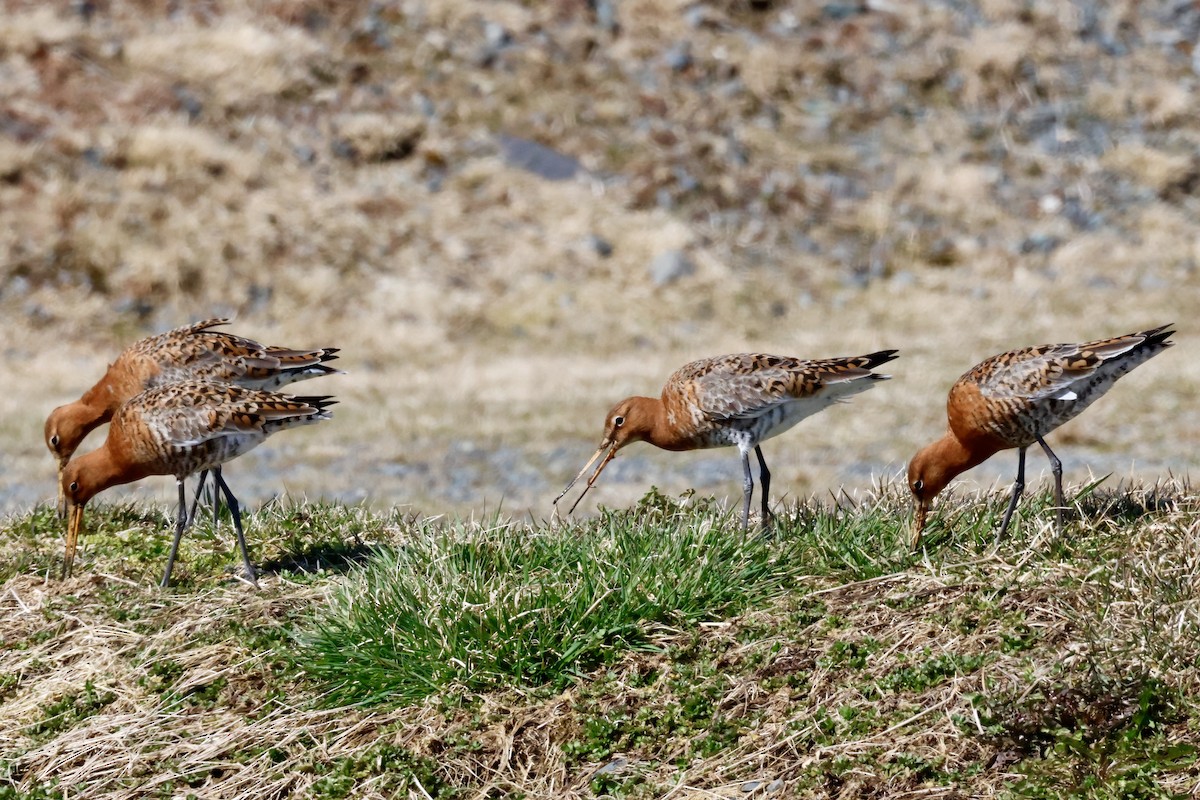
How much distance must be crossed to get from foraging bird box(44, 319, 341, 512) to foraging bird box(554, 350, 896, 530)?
7.00ft

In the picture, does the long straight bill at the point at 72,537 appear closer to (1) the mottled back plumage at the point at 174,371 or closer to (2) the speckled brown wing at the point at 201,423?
(2) the speckled brown wing at the point at 201,423

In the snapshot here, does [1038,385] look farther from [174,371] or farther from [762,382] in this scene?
[174,371]

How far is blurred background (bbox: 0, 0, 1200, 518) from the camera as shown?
51.4ft

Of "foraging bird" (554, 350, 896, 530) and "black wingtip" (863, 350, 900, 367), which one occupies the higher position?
"black wingtip" (863, 350, 900, 367)

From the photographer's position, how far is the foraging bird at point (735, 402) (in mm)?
8227

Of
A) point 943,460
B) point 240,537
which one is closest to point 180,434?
point 240,537

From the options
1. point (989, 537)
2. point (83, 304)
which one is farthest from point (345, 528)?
point (83, 304)

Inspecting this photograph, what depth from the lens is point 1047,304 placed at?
18797mm

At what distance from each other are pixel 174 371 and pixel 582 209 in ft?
38.5

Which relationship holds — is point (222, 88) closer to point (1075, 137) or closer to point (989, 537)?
point (1075, 137)

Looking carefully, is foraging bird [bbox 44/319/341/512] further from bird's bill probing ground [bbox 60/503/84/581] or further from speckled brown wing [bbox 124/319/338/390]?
bird's bill probing ground [bbox 60/503/84/581]

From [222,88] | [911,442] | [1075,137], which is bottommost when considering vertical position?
[911,442]

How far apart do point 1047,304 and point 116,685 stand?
565 inches

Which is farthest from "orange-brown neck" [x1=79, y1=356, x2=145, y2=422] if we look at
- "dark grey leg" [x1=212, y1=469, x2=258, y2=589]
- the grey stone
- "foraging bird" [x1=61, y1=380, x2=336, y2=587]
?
the grey stone
